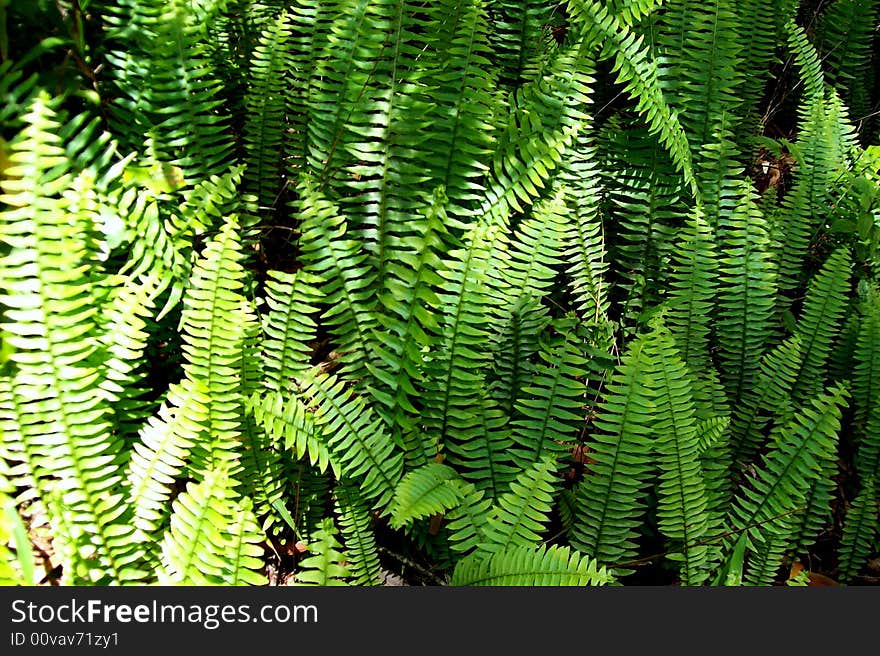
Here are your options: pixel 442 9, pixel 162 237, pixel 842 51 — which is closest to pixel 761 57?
pixel 842 51

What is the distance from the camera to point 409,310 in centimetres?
233

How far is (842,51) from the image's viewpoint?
411cm

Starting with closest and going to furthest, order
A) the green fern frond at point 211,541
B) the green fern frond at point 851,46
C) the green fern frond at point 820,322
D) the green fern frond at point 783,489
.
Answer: the green fern frond at point 211,541, the green fern frond at point 783,489, the green fern frond at point 820,322, the green fern frond at point 851,46

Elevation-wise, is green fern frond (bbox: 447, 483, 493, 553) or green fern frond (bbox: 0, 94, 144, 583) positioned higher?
green fern frond (bbox: 0, 94, 144, 583)

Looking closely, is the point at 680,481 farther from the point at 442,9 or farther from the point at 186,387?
the point at 442,9

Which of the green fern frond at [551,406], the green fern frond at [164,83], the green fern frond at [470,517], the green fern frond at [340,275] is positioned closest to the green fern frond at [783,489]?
the green fern frond at [551,406]

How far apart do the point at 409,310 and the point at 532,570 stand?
33.4 inches

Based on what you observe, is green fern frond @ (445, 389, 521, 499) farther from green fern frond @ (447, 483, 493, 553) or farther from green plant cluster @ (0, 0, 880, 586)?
green fern frond @ (447, 483, 493, 553)

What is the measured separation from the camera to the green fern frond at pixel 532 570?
1988mm

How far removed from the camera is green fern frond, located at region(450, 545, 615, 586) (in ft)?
6.52

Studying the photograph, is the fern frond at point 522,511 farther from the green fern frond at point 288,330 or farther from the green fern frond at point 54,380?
the green fern frond at point 54,380

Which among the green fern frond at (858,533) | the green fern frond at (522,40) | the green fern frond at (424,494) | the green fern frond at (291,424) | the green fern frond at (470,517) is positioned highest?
the green fern frond at (522,40)

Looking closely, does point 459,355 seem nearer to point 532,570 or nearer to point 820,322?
point 532,570

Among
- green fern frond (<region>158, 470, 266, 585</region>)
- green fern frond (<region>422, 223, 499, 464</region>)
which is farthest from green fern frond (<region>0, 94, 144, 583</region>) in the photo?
green fern frond (<region>422, 223, 499, 464</region>)
